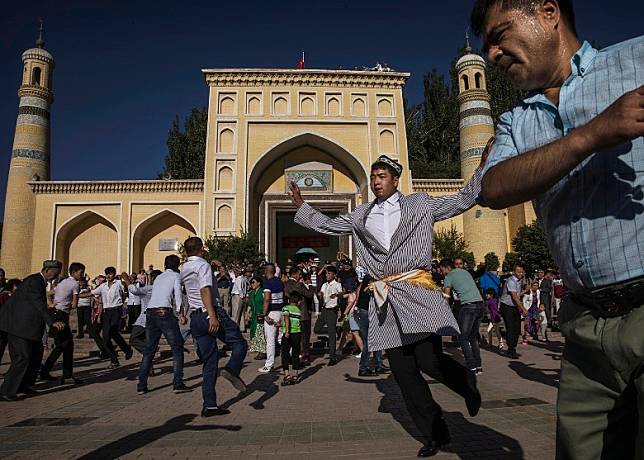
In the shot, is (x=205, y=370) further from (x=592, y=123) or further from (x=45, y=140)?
(x=45, y=140)

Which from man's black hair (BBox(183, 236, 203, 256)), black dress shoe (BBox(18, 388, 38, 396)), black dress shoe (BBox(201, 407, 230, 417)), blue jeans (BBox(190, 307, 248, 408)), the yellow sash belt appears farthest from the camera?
black dress shoe (BBox(18, 388, 38, 396))

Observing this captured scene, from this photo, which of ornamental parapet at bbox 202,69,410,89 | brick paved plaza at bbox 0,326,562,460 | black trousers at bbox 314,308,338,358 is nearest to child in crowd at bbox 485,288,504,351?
brick paved plaza at bbox 0,326,562,460

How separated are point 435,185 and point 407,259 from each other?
899 inches

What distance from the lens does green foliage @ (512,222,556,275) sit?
22156 mm

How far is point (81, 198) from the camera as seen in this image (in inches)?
981

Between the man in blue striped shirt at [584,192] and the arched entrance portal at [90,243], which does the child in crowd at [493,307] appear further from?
the arched entrance portal at [90,243]

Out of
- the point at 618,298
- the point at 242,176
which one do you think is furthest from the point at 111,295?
the point at 242,176

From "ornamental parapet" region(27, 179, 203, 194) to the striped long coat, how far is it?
22564 millimetres

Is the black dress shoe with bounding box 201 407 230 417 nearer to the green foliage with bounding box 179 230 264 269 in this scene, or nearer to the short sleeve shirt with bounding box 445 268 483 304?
the short sleeve shirt with bounding box 445 268 483 304

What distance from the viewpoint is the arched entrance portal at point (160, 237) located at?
1005 inches

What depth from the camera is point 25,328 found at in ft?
21.9

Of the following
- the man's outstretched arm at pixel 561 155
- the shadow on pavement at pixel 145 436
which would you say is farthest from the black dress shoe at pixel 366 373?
the man's outstretched arm at pixel 561 155

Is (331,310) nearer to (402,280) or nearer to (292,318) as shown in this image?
(292,318)

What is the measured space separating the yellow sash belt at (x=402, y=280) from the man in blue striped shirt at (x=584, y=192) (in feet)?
6.42
